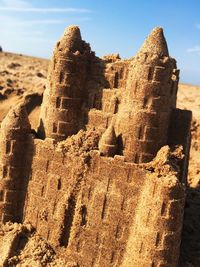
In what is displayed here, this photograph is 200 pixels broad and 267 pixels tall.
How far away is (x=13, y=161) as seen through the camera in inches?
805

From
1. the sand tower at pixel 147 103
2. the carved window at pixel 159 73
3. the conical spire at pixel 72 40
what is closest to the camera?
the carved window at pixel 159 73

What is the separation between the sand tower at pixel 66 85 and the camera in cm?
2044

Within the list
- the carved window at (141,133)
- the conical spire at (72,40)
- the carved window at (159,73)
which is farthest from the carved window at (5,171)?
the carved window at (159,73)

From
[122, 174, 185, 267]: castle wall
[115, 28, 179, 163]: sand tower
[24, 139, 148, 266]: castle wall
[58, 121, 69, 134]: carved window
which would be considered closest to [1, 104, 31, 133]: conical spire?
[24, 139, 148, 266]: castle wall

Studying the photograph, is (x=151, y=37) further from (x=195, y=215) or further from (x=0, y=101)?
(x=0, y=101)

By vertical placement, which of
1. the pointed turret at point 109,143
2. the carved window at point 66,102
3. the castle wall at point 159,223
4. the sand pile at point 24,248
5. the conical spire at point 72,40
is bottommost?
the sand pile at point 24,248

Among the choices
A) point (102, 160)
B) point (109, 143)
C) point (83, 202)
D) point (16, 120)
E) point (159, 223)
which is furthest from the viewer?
point (16, 120)

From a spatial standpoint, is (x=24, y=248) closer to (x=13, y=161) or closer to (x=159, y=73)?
(x=13, y=161)

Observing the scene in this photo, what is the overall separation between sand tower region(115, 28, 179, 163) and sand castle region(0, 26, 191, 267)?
1.8 inches

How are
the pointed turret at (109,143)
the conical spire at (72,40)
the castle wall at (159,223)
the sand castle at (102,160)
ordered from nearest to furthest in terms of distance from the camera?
the castle wall at (159,223), the sand castle at (102,160), the pointed turret at (109,143), the conical spire at (72,40)

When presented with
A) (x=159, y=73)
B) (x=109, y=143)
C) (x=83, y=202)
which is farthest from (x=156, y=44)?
(x=83, y=202)

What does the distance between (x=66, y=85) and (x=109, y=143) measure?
4026 mm

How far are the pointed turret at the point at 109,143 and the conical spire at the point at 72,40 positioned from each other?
4845 millimetres

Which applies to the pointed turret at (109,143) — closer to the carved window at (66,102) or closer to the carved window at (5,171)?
the carved window at (66,102)
